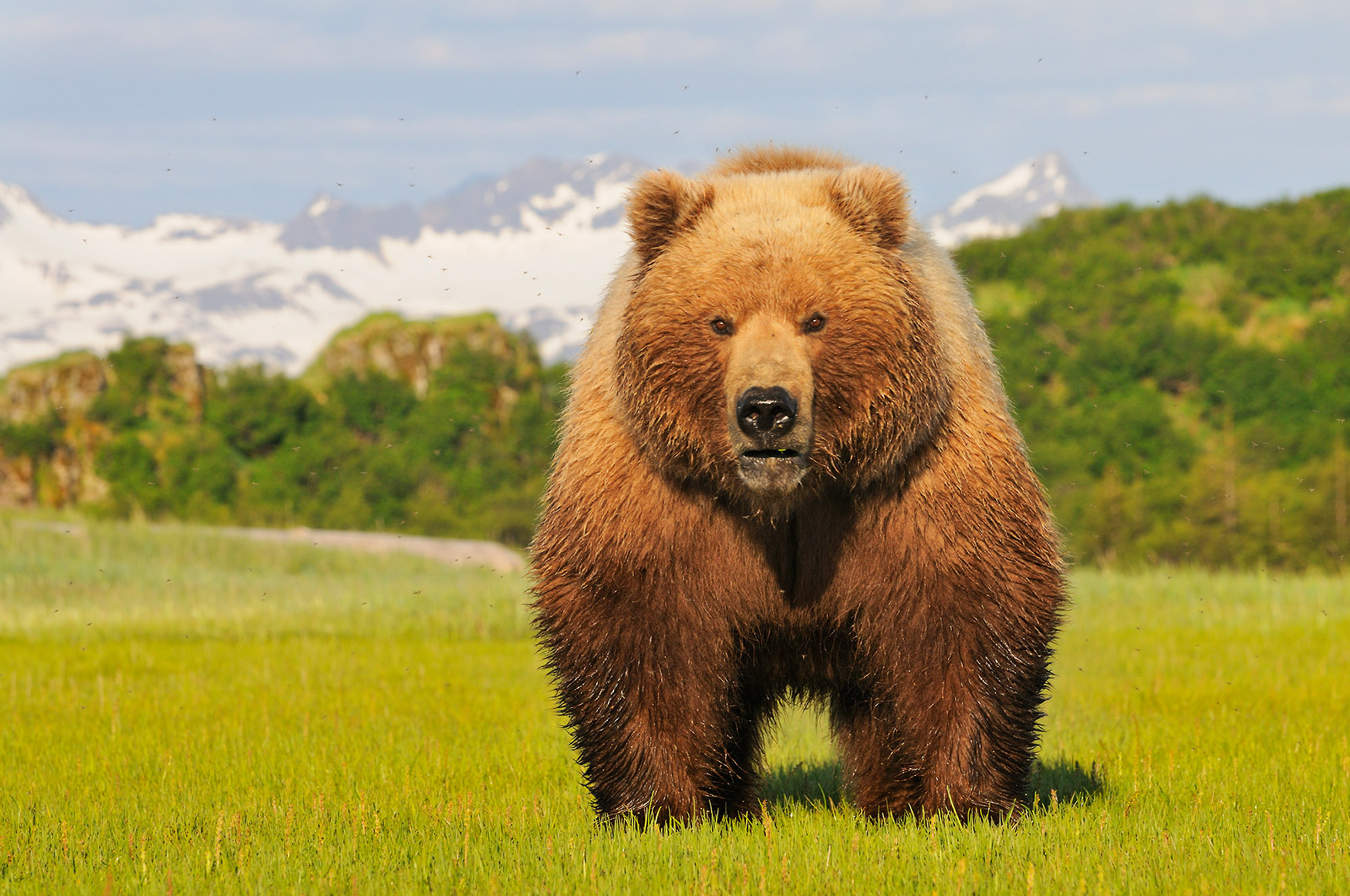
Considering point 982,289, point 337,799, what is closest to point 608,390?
point 337,799

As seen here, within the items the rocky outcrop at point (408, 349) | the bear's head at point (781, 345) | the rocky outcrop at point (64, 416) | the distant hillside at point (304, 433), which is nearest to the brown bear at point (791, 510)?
the bear's head at point (781, 345)

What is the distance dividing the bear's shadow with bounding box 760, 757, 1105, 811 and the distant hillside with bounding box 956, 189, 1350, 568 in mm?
22267

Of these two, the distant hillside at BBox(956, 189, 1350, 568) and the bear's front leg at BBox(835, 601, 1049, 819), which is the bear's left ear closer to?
the bear's front leg at BBox(835, 601, 1049, 819)

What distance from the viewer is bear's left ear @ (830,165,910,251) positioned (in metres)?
4.31

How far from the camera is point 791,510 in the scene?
172 inches

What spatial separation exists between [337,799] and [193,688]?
399cm

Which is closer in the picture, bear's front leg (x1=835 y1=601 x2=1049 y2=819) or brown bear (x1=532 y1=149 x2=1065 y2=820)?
brown bear (x1=532 y1=149 x2=1065 y2=820)

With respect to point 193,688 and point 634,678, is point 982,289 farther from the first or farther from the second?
point 634,678

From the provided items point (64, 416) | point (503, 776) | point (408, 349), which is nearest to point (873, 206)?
point (503, 776)

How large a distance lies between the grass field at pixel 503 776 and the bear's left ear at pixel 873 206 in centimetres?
194

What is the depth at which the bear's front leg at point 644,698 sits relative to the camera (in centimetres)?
449

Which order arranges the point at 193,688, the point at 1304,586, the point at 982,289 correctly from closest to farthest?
the point at 193,688
the point at 1304,586
the point at 982,289

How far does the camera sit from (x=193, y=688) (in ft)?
29.7

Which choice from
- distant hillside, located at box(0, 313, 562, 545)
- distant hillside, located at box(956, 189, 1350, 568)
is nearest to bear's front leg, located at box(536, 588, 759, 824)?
distant hillside, located at box(956, 189, 1350, 568)
